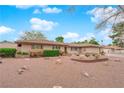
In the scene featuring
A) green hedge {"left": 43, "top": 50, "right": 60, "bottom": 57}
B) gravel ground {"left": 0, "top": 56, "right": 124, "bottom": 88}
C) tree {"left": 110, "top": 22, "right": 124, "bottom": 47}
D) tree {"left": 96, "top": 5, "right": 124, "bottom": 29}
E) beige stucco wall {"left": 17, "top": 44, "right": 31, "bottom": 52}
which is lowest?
gravel ground {"left": 0, "top": 56, "right": 124, "bottom": 88}

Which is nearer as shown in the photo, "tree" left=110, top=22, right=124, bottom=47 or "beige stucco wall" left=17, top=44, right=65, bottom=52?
"tree" left=110, top=22, right=124, bottom=47

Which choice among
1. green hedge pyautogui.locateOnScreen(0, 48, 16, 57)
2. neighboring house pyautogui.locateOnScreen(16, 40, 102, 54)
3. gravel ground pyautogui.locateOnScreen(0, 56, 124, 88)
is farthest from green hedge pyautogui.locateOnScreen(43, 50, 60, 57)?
gravel ground pyautogui.locateOnScreen(0, 56, 124, 88)

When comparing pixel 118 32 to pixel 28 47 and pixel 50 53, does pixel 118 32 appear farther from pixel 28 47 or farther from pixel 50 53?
pixel 28 47

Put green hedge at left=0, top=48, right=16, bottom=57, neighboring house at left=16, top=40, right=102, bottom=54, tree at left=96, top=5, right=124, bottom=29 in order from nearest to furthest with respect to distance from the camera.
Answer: tree at left=96, top=5, right=124, bottom=29 < green hedge at left=0, top=48, right=16, bottom=57 < neighboring house at left=16, top=40, right=102, bottom=54

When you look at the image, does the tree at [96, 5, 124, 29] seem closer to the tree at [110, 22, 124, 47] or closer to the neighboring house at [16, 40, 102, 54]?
the tree at [110, 22, 124, 47]

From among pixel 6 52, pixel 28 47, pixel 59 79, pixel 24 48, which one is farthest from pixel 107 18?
pixel 28 47

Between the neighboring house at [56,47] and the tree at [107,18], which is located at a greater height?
the tree at [107,18]

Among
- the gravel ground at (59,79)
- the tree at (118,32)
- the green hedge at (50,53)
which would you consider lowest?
the gravel ground at (59,79)

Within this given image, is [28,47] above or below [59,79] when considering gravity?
above

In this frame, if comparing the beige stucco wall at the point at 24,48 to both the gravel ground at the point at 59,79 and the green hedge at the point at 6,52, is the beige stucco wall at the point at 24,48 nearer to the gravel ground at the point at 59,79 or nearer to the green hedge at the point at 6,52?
the green hedge at the point at 6,52

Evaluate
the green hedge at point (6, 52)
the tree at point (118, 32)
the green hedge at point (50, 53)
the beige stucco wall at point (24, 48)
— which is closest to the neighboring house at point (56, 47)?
the beige stucco wall at point (24, 48)

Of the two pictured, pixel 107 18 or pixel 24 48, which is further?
pixel 24 48

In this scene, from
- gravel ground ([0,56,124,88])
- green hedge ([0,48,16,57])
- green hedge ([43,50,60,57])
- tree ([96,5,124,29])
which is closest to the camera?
gravel ground ([0,56,124,88])

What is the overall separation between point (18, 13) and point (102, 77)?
201 cm
